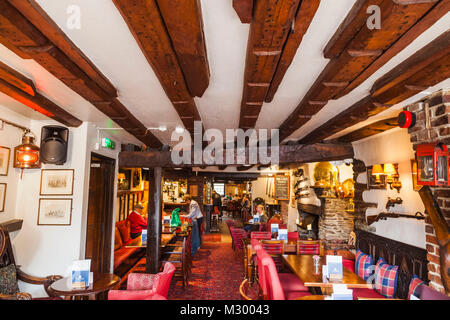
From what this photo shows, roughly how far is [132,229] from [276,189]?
4.82m

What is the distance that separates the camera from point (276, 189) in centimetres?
960

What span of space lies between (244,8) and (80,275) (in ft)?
9.72

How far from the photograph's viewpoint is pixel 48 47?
1.77 metres

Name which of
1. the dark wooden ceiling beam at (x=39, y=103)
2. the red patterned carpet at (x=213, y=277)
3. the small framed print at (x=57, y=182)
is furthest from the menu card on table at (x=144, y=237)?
the dark wooden ceiling beam at (x=39, y=103)

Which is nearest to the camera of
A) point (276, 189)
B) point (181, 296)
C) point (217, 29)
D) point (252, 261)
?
point (217, 29)

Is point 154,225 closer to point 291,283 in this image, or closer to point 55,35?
point 291,283

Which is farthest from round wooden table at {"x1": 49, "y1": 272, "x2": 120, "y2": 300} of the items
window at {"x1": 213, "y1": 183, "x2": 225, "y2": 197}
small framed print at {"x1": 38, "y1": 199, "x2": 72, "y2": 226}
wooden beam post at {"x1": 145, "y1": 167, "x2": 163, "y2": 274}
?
window at {"x1": 213, "y1": 183, "x2": 225, "y2": 197}

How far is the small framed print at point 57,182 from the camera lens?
4.01 metres

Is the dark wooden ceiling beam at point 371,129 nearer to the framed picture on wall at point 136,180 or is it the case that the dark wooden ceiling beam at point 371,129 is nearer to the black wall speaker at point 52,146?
the black wall speaker at point 52,146

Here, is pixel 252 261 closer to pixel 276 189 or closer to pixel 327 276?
pixel 327 276

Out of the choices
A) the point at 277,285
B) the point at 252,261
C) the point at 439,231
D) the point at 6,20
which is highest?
the point at 6,20

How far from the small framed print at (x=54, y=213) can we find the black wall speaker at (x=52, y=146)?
24.1 inches

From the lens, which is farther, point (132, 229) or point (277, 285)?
point (132, 229)
